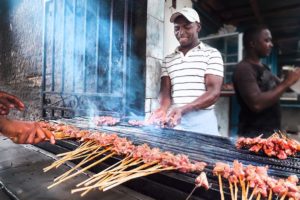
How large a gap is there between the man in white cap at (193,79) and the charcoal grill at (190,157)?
802 mm

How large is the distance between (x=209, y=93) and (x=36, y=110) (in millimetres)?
5503

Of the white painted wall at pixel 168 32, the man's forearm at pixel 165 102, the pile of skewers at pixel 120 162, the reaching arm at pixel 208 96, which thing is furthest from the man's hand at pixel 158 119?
the white painted wall at pixel 168 32

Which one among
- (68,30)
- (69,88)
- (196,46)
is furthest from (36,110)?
(196,46)

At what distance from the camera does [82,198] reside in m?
1.70

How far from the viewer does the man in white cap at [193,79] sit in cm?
360

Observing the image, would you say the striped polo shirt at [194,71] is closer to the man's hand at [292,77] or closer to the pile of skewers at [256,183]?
the man's hand at [292,77]

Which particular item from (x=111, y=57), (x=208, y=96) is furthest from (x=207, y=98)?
(x=111, y=57)

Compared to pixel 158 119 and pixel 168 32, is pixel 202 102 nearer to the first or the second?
pixel 158 119

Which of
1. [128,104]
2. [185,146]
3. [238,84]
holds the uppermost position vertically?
[238,84]

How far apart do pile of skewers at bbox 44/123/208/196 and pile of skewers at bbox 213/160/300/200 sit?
17 centimetres

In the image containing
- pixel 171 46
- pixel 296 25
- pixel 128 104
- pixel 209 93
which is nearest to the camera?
pixel 209 93

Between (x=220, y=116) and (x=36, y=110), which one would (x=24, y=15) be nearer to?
(x=36, y=110)

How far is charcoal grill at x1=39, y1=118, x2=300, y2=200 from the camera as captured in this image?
1.51m

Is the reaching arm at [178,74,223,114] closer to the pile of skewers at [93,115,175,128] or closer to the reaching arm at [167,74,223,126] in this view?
the reaching arm at [167,74,223,126]
